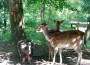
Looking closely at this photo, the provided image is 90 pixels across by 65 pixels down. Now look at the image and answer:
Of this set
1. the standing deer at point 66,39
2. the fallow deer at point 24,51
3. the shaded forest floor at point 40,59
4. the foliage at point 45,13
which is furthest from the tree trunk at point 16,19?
the standing deer at point 66,39

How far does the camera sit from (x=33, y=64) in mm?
8516

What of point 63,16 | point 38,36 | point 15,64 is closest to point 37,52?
point 15,64

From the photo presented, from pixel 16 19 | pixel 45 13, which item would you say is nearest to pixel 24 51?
pixel 16 19

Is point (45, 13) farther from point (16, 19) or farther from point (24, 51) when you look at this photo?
point (24, 51)

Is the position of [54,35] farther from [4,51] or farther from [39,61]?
[4,51]

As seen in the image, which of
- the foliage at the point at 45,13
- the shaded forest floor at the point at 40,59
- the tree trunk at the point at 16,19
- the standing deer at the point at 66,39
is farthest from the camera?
the foliage at the point at 45,13

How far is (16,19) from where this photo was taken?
1004 centimetres

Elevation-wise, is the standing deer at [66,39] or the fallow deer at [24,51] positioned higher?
the standing deer at [66,39]

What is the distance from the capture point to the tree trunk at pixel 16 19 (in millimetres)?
9938

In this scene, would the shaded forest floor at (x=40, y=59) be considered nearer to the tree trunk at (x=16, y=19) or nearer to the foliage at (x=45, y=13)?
the tree trunk at (x=16, y=19)

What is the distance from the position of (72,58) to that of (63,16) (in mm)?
11289

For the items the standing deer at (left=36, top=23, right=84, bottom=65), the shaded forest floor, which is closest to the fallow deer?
the shaded forest floor

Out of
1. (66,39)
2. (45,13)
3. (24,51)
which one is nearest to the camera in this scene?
(66,39)

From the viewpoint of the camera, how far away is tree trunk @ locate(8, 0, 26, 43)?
32.6ft
